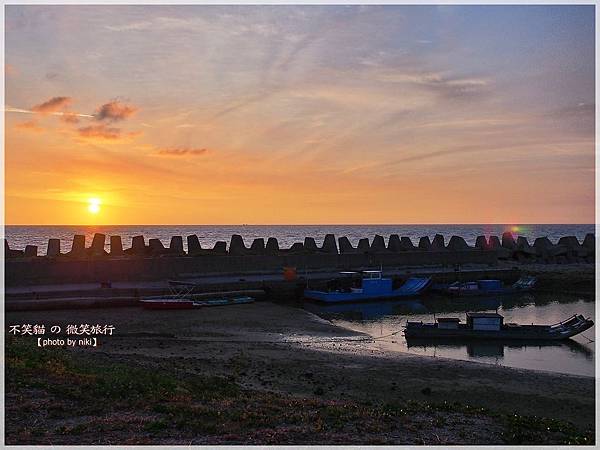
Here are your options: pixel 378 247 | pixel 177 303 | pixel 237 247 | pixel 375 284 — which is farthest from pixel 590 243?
pixel 177 303

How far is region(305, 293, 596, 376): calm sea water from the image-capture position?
24.2 meters

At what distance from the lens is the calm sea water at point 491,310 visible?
24.2 meters

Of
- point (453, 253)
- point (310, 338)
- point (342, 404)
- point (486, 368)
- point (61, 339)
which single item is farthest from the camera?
point (453, 253)

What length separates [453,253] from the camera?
54.6 metres

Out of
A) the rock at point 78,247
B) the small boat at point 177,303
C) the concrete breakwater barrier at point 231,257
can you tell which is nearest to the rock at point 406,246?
the concrete breakwater barrier at point 231,257

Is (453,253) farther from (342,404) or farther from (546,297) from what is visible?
(342,404)

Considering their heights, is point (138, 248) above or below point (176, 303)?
above

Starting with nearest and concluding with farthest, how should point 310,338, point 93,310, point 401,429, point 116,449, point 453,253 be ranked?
point 116,449 < point 401,429 < point 310,338 < point 93,310 < point 453,253

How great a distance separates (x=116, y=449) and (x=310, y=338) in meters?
17.9

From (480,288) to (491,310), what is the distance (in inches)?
250

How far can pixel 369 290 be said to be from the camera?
134 ft

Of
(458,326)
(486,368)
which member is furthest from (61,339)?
(458,326)

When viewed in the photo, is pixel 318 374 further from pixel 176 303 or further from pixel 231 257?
pixel 231 257

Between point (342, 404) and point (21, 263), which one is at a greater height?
point (21, 263)
